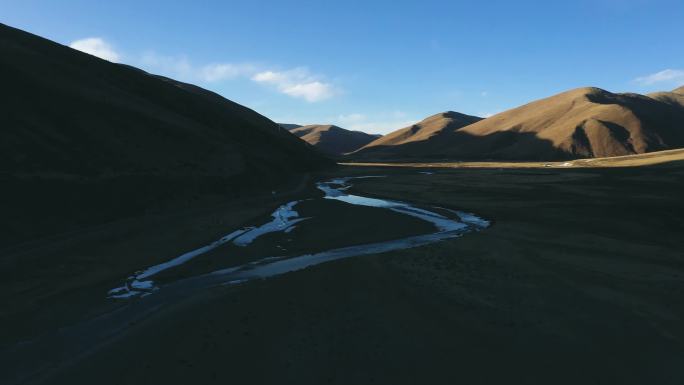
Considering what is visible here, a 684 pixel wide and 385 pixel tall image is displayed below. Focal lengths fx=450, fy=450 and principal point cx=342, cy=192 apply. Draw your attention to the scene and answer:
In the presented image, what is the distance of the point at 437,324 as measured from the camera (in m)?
16.4

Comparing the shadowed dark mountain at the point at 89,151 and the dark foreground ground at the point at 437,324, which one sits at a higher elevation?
the shadowed dark mountain at the point at 89,151

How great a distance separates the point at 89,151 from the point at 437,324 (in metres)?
46.0

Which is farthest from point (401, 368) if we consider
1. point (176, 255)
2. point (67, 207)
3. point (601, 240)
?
point (67, 207)

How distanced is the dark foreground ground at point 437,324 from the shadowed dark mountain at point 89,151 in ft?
72.2

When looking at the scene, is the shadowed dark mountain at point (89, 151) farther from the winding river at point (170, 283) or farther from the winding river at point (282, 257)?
the winding river at point (170, 283)

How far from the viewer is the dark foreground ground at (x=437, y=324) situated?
13.2m

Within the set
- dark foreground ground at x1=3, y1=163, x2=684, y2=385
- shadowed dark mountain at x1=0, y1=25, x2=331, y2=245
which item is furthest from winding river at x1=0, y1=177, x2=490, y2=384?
shadowed dark mountain at x1=0, y1=25, x2=331, y2=245

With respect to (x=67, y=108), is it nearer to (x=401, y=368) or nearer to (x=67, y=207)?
(x=67, y=207)

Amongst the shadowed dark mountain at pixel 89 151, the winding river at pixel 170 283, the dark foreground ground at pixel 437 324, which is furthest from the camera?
the shadowed dark mountain at pixel 89 151

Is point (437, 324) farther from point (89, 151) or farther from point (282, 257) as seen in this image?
point (89, 151)

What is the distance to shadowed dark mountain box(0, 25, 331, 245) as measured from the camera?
37750mm

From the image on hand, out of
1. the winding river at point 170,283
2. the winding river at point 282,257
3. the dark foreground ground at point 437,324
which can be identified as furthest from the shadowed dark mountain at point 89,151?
the dark foreground ground at point 437,324

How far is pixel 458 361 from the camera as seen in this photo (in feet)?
44.8

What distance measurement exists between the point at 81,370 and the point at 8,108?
1781 inches
